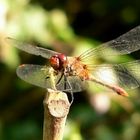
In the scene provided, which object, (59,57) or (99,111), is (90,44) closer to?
(99,111)

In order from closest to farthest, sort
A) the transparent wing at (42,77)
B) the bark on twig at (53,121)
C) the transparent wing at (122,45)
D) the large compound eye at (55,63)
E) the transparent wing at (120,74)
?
the bark on twig at (53,121) → the transparent wing at (42,77) → the large compound eye at (55,63) → the transparent wing at (120,74) → the transparent wing at (122,45)

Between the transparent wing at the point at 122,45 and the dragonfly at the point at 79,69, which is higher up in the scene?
the transparent wing at the point at 122,45

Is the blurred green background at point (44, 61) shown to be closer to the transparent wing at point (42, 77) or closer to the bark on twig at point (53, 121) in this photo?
the transparent wing at point (42, 77)

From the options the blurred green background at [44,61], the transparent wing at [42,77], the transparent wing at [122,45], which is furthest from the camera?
the blurred green background at [44,61]

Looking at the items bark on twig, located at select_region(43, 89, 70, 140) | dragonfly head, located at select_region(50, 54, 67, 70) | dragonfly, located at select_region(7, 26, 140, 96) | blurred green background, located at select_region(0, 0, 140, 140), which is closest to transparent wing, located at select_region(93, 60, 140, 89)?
dragonfly, located at select_region(7, 26, 140, 96)

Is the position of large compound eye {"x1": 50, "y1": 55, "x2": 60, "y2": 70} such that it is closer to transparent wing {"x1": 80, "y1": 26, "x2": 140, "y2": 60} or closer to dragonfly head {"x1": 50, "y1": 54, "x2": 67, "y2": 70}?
dragonfly head {"x1": 50, "y1": 54, "x2": 67, "y2": 70}

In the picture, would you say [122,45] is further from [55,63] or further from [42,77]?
[42,77]

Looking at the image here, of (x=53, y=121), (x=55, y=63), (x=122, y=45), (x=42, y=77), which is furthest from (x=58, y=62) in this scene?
(x=53, y=121)

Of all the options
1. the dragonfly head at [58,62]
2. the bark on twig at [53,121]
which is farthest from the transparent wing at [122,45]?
the bark on twig at [53,121]
